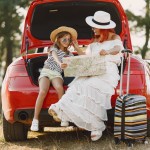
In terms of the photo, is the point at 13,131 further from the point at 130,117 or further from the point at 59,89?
the point at 130,117

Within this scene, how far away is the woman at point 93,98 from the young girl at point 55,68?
0.17 metres

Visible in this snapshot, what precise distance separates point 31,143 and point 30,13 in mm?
1720

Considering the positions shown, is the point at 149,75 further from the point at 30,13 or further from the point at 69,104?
the point at 30,13

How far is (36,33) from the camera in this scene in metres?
7.00

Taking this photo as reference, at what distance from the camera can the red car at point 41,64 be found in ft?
18.2

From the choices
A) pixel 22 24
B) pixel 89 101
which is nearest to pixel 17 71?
pixel 89 101

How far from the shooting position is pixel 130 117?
17.3 feet

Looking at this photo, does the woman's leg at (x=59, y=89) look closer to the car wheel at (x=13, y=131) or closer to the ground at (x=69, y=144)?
the ground at (x=69, y=144)

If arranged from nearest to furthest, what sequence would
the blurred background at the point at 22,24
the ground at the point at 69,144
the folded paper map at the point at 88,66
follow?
the ground at the point at 69,144, the folded paper map at the point at 88,66, the blurred background at the point at 22,24

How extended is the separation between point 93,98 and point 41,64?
3.80 feet

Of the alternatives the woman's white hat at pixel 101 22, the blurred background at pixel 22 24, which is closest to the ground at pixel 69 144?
the woman's white hat at pixel 101 22

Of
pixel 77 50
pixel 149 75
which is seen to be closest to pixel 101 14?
pixel 77 50

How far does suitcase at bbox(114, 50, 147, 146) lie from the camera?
17.2 ft

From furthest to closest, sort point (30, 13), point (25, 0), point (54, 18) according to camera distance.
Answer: point (25, 0) < point (54, 18) < point (30, 13)
